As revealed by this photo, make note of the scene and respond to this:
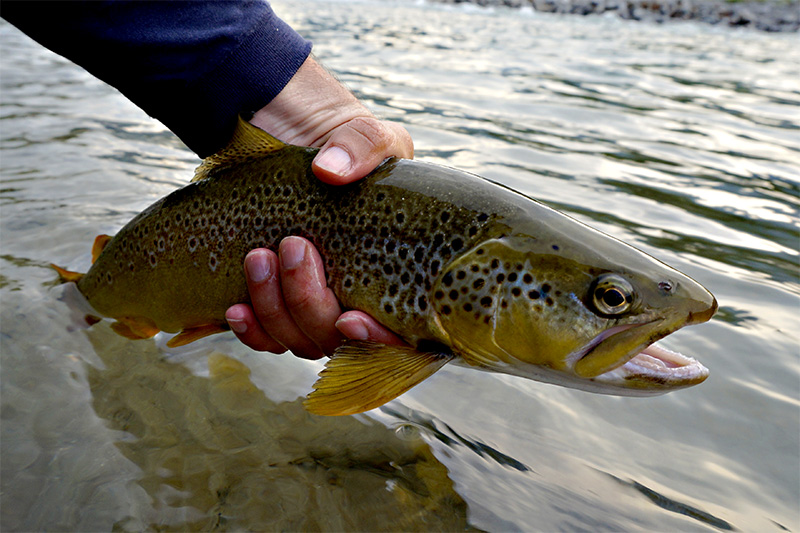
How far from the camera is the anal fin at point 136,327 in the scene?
3326 millimetres

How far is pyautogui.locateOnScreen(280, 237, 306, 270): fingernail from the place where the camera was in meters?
2.62

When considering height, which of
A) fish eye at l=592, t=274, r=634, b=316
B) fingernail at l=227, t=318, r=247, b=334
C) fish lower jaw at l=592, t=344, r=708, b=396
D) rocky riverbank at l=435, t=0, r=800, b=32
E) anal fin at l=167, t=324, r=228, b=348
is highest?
rocky riverbank at l=435, t=0, r=800, b=32

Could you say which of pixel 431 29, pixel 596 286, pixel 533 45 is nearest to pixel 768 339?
pixel 596 286

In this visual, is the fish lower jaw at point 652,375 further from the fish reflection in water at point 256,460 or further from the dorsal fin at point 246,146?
the dorsal fin at point 246,146

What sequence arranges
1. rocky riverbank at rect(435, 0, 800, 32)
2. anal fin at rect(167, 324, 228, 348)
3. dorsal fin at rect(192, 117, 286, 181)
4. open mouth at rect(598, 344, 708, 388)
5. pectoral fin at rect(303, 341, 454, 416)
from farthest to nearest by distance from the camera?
rocky riverbank at rect(435, 0, 800, 32) < anal fin at rect(167, 324, 228, 348) < dorsal fin at rect(192, 117, 286, 181) < pectoral fin at rect(303, 341, 454, 416) < open mouth at rect(598, 344, 708, 388)

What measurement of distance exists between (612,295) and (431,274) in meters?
0.69

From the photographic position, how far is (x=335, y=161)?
2633 mm

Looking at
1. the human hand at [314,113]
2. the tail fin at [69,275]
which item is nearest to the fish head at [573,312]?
the human hand at [314,113]

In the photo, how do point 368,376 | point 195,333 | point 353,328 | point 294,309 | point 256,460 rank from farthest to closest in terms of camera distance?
point 195,333 < point 256,460 < point 294,309 < point 353,328 < point 368,376

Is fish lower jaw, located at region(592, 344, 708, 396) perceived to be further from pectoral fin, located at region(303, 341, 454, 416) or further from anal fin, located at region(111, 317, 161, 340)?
anal fin, located at region(111, 317, 161, 340)

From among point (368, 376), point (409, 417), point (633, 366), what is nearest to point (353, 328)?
point (368, 376)

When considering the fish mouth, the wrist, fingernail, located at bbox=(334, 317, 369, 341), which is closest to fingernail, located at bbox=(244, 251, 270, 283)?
fingernail, located at bbox=(334, 317, 369, 341)

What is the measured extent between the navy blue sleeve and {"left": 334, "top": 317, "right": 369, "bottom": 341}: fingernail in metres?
1.26

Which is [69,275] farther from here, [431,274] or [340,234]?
[431,274]
